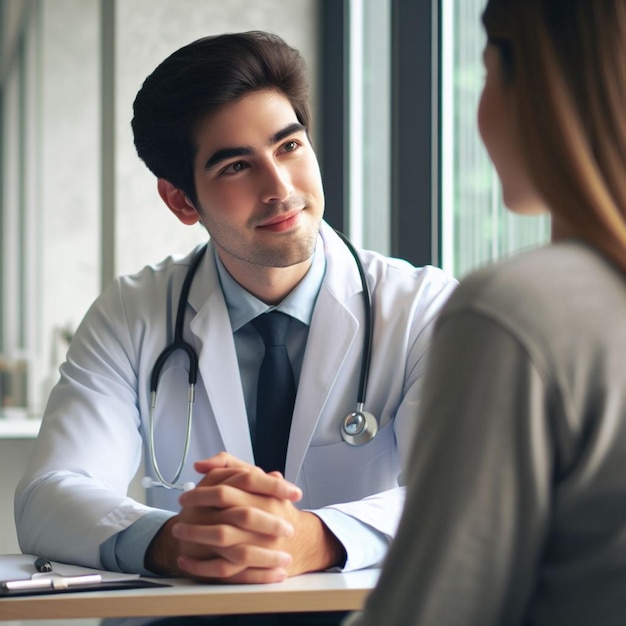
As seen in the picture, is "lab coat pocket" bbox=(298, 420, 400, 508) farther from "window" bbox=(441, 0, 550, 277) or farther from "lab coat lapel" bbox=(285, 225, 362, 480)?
"window" bbox=(441, 0, 550, 277)

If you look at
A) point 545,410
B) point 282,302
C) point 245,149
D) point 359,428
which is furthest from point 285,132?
point 545,410

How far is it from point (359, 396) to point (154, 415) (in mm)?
373

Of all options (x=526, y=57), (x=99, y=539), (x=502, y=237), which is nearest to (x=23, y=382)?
(x=502, y=237)

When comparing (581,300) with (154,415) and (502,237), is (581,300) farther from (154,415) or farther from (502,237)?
(502,237)

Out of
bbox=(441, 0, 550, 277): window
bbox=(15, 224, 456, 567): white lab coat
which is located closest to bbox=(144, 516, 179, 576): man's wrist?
bbox=(15, 224, 456, 567): white lab coat

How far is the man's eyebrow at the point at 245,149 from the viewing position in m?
Result: 1.71

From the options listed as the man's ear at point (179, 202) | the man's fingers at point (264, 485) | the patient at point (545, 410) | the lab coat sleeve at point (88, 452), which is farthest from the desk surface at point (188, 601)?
the man's ear at point (179, 202)

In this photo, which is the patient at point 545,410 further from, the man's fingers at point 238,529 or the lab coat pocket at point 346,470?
the lab coat pocket at point 346,470

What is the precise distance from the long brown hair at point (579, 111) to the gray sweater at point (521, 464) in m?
0.06

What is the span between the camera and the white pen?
105 cm

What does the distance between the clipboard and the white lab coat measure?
252mm

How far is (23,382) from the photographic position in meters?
5.91

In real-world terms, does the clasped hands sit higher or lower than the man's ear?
lower

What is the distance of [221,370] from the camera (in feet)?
5.48
